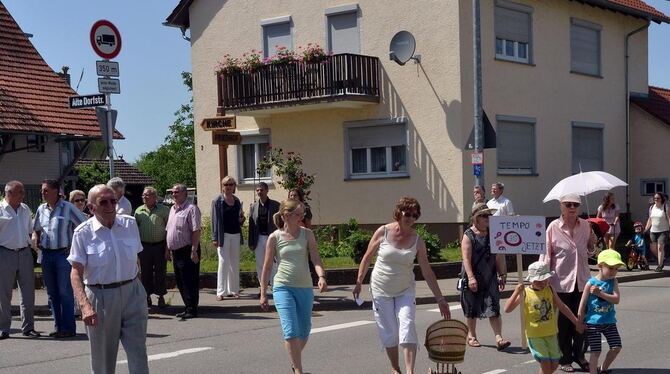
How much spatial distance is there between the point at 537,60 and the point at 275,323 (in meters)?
13.5

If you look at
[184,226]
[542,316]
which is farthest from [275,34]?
[542,316]

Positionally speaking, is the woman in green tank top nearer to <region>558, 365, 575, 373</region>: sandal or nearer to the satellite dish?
Result: <region>558, 365, 575, 373</region>: sandal

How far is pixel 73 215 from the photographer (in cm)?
1148

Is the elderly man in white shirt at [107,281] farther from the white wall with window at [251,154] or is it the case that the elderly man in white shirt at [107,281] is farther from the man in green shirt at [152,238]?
the white wall with window at [251,154]

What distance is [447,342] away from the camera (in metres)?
7.45

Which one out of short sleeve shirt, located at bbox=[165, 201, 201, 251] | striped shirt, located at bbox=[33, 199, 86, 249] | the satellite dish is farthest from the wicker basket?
the satellite dish

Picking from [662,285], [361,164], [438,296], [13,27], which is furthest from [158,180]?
[438,296]

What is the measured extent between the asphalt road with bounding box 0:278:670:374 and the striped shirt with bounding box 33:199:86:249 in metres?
1.24

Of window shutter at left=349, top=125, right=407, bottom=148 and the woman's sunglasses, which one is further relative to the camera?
window shutter at left=349, top=125, right=407, bottom=148

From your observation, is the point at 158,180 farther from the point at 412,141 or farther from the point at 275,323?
the point at 275,323

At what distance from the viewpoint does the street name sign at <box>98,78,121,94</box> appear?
1255cm

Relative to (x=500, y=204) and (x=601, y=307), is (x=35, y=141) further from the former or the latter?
(x=601, y=307)

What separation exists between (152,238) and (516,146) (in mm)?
12442

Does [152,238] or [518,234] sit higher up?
[518,234]
